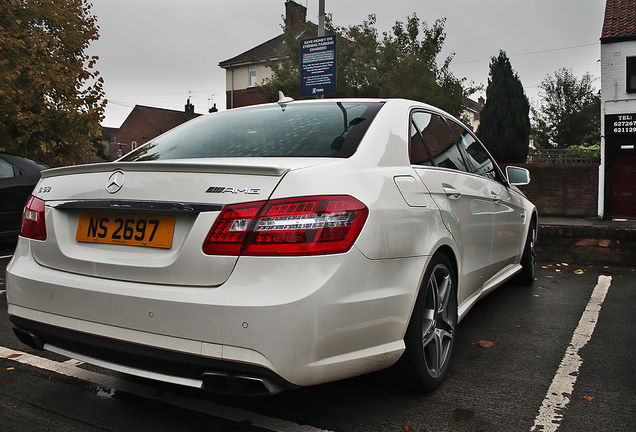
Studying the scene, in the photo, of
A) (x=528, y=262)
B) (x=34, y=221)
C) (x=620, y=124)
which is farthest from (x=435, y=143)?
(x=620, y=124)

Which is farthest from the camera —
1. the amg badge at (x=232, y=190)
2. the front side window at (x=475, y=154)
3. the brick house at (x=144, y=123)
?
the brick house at (x=144, y=123)

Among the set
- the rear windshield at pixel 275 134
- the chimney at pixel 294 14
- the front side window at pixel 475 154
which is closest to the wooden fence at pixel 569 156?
the front side window at pixel 475 154

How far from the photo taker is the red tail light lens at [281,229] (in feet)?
6.68

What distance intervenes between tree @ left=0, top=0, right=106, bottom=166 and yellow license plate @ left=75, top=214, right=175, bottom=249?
9745 millimetres

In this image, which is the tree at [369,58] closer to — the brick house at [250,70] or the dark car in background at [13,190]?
the brick house at [250,70]

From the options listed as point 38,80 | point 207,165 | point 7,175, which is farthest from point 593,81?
point 207,165

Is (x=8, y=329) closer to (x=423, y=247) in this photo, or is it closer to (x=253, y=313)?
(x=253, y=313)

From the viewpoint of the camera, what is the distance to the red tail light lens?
6.68 feet

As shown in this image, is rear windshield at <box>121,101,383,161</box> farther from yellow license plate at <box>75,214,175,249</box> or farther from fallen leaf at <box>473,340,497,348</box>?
fallen leaf at <box>473,340,497,348</box>

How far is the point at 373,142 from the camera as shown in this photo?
2.62 m

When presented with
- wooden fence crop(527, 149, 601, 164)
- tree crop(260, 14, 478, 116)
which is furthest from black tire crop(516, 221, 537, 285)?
tree crop(260, 14, 478, 116)

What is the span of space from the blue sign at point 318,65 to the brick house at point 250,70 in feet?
78.7

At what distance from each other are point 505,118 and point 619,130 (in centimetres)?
354

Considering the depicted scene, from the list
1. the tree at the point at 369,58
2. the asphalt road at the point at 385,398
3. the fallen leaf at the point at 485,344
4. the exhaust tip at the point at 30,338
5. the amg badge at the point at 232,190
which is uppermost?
the tree at the point at 369,58
